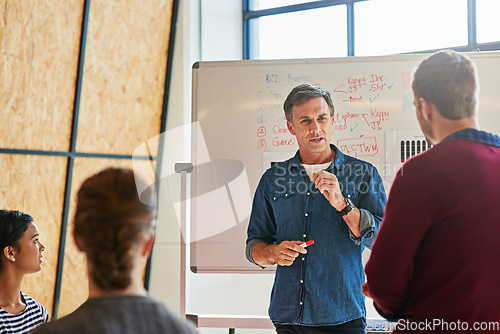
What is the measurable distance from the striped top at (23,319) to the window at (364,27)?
10.4 ft

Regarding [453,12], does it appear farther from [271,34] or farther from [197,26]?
[197,26]

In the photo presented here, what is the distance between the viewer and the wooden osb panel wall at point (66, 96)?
385 cm

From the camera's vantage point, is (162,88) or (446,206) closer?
(446,206)

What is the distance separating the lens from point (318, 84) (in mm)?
3145

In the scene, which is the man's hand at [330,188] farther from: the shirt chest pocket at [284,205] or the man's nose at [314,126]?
the man's nose at [314,126]

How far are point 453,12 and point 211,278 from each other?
2728 mm

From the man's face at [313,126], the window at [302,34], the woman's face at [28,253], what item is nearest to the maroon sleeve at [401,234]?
the man's face at [313,126]

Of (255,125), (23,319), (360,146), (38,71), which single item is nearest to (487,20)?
(360,146)

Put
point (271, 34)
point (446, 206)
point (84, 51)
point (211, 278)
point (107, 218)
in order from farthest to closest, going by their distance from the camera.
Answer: point (271, 34) → point (211, 278) → point (84, 51) → point (446, 206) → point (107, 218)

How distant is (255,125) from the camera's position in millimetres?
3186

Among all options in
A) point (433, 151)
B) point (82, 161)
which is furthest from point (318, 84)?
point (82, 161)

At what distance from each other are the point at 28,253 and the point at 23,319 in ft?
0.92

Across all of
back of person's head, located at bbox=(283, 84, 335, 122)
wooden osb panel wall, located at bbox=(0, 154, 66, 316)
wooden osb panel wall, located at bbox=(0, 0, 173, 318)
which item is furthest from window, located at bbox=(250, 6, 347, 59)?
back of person's head, located at bbox=(283, 84, 335, 122)

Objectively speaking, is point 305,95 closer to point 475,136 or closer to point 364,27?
point 475,136
